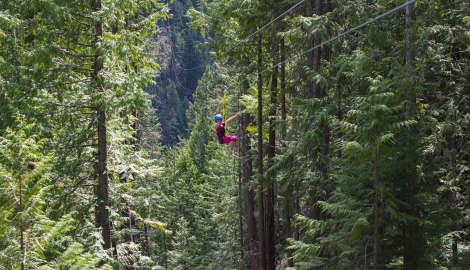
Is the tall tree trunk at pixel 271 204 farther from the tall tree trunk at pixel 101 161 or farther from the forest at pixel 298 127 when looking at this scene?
the tall tree trunk at pixel 101 161

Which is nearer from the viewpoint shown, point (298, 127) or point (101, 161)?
point (101, 161)

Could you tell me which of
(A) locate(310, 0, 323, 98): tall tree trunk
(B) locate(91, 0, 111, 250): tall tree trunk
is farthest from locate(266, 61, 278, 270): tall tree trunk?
(B) locate(91, 0, 111, 250): tall tree trunk

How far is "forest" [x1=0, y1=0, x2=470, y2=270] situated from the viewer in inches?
221

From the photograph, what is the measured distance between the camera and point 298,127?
33.7 feet

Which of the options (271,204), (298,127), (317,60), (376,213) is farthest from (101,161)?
(376,213)

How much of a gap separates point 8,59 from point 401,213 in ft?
29.1

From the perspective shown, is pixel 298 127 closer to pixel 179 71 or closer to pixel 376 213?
pixel 376 213

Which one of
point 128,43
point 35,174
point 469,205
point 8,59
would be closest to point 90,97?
point 128,43

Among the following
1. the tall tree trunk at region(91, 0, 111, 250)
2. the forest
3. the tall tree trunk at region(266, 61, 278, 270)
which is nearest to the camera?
the forest

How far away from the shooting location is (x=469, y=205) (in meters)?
7.67

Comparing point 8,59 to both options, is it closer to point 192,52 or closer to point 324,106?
point 324,106

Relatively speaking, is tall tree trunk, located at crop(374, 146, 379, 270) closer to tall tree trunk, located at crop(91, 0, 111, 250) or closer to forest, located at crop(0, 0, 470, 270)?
forest, located at crop(0, 0, 470, 270)

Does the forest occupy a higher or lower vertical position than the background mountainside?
lower

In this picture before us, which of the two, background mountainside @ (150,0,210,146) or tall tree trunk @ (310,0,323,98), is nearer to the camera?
tall tree trunk @ (310,0,323,98)
